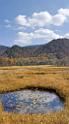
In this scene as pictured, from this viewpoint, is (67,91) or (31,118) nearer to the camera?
(31,118)

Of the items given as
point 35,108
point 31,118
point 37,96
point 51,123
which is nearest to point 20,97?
point 37,96

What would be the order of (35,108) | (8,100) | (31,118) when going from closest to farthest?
(31,118), (35,108), (8,100)

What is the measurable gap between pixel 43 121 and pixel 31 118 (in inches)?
63.4

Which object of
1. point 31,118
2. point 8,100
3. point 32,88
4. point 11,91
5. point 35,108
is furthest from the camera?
point 32,88

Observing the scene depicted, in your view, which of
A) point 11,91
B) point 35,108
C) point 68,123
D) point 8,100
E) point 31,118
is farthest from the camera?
point 11,91

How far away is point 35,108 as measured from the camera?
2759 centimetres

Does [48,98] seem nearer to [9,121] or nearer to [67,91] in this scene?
[67,91]

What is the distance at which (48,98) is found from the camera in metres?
35.0

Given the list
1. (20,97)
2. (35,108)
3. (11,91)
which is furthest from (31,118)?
(11,91)

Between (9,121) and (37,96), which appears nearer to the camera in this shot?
(9,121)

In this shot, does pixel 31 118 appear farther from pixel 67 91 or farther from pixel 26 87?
pixel 26 87

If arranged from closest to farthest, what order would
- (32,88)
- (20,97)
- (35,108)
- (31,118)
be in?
1. (31,118)
2. (35,108)
3. (20,97)
4. (32,88)

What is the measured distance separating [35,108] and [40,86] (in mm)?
18094

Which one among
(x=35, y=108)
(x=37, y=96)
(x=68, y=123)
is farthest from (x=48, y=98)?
(x=68, y=123)
